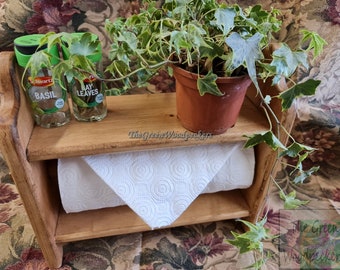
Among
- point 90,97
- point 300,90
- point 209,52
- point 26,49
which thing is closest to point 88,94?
point 90,97

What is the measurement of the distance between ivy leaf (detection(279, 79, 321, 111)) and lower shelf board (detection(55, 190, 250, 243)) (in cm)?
29

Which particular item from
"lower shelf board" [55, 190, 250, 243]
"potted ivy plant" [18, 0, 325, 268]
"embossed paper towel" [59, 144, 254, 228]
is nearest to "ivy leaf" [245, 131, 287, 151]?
"potted ivy plant" [18, 0, 325, 268]

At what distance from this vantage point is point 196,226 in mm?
648

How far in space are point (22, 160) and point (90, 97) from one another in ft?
0.46

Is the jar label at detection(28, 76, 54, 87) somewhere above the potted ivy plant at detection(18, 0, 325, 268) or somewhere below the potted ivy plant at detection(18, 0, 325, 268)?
below

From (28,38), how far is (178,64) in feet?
0.73

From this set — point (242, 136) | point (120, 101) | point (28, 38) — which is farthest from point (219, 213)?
point (28, 38)

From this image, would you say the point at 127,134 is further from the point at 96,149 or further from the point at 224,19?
the point at 224,19

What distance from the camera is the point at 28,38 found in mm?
421

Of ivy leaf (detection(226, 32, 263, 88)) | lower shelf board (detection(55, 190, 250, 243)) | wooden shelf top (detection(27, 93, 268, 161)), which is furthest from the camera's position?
lower shelf board (detection(55, 190, 250, 243))

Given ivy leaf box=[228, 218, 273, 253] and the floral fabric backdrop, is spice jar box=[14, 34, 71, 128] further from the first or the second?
ivy leaf box=[228, 218, 273, 253]

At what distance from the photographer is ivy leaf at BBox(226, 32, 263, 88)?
1.11 feet

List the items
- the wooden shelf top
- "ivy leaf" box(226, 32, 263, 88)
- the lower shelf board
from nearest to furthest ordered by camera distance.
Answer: "ivy leaf" box(226, 32, 263, 88) → the wooden shelf top → the lower shelf board

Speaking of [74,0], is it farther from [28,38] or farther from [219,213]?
[219,213]
